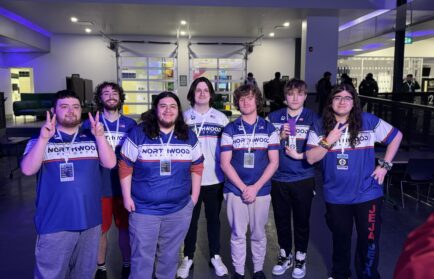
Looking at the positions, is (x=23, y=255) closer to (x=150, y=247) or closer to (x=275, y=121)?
(x=150, y=247)

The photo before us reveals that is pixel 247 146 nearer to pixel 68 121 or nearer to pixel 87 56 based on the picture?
pixel 68 121

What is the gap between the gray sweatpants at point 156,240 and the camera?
7.38 ft

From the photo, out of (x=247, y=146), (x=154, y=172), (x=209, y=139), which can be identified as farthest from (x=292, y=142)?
(x=154, y=172)

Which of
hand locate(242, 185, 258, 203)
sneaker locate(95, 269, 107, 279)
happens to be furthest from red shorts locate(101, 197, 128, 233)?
hand locate(242, 185, 258, 203)

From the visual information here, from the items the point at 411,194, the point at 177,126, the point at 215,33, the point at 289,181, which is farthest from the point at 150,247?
the point at 215,33

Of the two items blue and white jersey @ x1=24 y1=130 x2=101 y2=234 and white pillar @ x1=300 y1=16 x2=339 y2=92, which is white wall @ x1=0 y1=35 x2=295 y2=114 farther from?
blue and white jersey @ x1=24 y1=130 x2=101 y2=234

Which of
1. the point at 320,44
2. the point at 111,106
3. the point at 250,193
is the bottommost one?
the point at 250,193

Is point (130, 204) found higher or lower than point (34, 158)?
lower

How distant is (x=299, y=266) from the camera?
2.95m

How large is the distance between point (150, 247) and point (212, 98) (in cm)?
123

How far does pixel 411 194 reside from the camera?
542cm

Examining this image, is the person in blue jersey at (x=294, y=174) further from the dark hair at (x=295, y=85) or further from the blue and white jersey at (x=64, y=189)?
the blue and white jersey at (x=64, y=189)

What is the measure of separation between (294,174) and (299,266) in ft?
2.51

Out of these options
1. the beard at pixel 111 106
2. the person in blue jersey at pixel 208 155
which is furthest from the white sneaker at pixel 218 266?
the beard at pixel 111 106
